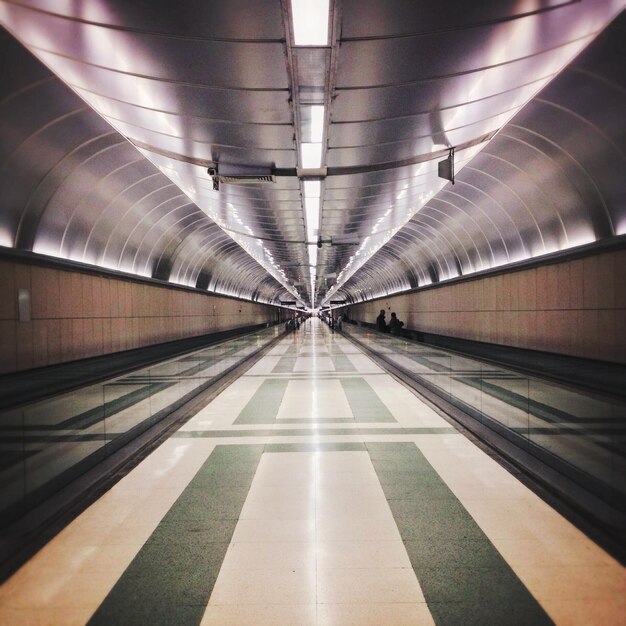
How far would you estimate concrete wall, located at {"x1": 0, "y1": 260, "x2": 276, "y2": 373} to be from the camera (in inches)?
352

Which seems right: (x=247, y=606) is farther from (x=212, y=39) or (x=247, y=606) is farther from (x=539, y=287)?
(x=539, y=287)

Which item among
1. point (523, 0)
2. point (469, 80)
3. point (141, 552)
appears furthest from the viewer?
point (469, 80)

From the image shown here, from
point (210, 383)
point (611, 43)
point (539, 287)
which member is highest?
point (611, 43)

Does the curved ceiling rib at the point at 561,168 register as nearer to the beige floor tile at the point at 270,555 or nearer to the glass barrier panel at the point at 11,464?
the beige floor tile at the point at 270,555

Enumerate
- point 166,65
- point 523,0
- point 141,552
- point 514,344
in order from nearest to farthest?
point 141,552, point 523,0, point 166,65, point 514,344

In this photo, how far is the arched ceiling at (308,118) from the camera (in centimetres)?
434

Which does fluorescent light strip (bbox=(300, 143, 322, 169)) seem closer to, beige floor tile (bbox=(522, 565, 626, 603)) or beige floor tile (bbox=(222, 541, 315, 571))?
beige floor tile (bbox=(222, 541, 315, 571))

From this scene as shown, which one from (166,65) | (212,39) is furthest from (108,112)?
(212,39)

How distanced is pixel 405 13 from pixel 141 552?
518 centimetres

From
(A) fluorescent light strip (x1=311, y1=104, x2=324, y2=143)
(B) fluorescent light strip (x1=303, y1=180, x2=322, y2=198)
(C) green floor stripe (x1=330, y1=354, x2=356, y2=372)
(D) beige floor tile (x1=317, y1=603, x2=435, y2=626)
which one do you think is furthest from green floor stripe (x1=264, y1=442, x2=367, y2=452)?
(C) green floor stripe (x1=330, y1=354, x2=356, y2=372)

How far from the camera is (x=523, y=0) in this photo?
13.0ft

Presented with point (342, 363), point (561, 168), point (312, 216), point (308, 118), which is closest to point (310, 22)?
point (308, 118)

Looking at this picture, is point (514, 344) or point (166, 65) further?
point (514, 344)

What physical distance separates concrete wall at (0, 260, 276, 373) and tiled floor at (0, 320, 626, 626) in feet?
16.8
